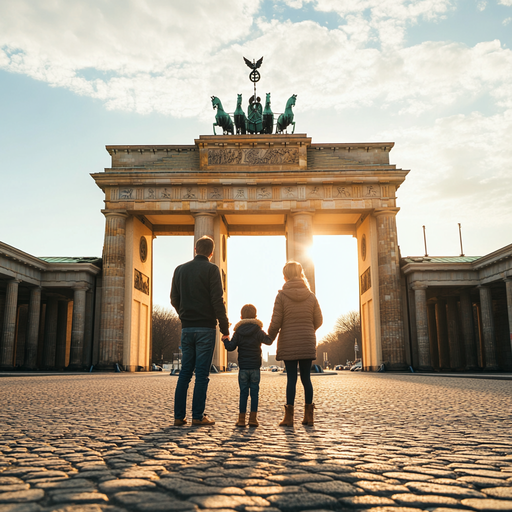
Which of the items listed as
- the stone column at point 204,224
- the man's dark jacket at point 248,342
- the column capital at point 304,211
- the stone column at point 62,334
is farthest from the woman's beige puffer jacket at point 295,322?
the stone column at point 62,334

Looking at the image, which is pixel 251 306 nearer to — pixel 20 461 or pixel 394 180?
pixel 20 461

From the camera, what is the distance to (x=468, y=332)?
38.0m

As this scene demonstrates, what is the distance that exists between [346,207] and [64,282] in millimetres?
19484

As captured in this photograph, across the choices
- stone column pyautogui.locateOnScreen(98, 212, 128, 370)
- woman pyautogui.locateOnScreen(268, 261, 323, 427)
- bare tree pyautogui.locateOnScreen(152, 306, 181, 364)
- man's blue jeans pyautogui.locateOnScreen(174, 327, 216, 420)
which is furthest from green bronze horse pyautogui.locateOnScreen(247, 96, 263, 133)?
bare tree pyautogui.locateOnScreen(152, 306, 181, 364)

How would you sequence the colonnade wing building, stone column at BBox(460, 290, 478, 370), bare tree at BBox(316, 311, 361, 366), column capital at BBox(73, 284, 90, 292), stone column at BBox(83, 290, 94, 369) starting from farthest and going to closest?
bare tree at BBox(316, 311, 361, 366) < stone column at BBox(460, 290, 478, 370) < stone column at BBox(83, 290, 94, 369) < column capital at BBox(73, 284, 90, 292) < the colonnade wing building

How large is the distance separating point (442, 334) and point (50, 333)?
103 ft

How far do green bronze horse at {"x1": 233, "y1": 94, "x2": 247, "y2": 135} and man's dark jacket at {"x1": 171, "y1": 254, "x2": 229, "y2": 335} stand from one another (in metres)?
33.6

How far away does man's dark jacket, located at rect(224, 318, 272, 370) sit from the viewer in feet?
21.8

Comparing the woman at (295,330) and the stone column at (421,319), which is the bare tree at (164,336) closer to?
the stone column at (421,319)

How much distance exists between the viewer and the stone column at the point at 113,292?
3534 cm

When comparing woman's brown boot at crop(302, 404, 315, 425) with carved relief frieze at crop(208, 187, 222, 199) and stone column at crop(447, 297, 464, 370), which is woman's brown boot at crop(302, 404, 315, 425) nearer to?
carved relief frieze at crop(208, 187, 222, 199)

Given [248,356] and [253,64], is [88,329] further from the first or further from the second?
[248,356]

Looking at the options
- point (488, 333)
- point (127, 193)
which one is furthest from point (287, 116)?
point (488, 333)

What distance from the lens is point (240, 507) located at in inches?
105
